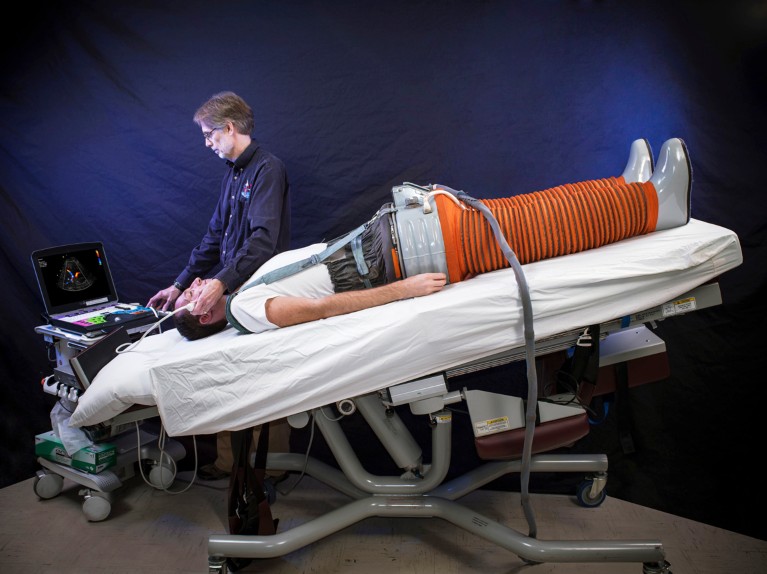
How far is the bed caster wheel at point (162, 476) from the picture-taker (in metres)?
2.59

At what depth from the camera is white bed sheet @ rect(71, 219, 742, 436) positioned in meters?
1.69

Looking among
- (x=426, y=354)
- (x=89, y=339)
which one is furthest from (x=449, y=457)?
(x=89, y=339)

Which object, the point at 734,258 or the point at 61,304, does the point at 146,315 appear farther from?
the point at 734,258

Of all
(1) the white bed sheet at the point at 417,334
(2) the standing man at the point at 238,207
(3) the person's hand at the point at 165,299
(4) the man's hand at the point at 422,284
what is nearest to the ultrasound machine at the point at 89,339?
(3) the person's hand at the point at 165,299

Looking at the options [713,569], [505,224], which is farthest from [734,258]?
[713,569]

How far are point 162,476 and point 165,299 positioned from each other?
739 millimetres

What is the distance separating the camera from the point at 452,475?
109 inches

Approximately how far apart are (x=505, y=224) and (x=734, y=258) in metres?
0.63

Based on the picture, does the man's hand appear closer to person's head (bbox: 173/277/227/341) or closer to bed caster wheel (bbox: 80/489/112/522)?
person's head (bbox: 173/277/227/341)

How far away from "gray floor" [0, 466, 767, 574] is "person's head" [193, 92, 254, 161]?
1.44 m

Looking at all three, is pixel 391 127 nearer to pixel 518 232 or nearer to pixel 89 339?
pixel 518 232

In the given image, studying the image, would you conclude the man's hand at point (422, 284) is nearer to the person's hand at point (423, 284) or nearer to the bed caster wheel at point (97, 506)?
the person's hand at point (423, 284)

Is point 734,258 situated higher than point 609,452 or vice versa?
point 734,258

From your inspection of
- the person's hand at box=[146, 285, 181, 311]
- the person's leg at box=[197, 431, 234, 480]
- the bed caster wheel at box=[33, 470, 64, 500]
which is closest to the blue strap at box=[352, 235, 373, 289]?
the person's hand at box=[146, 285, 181, 311]
